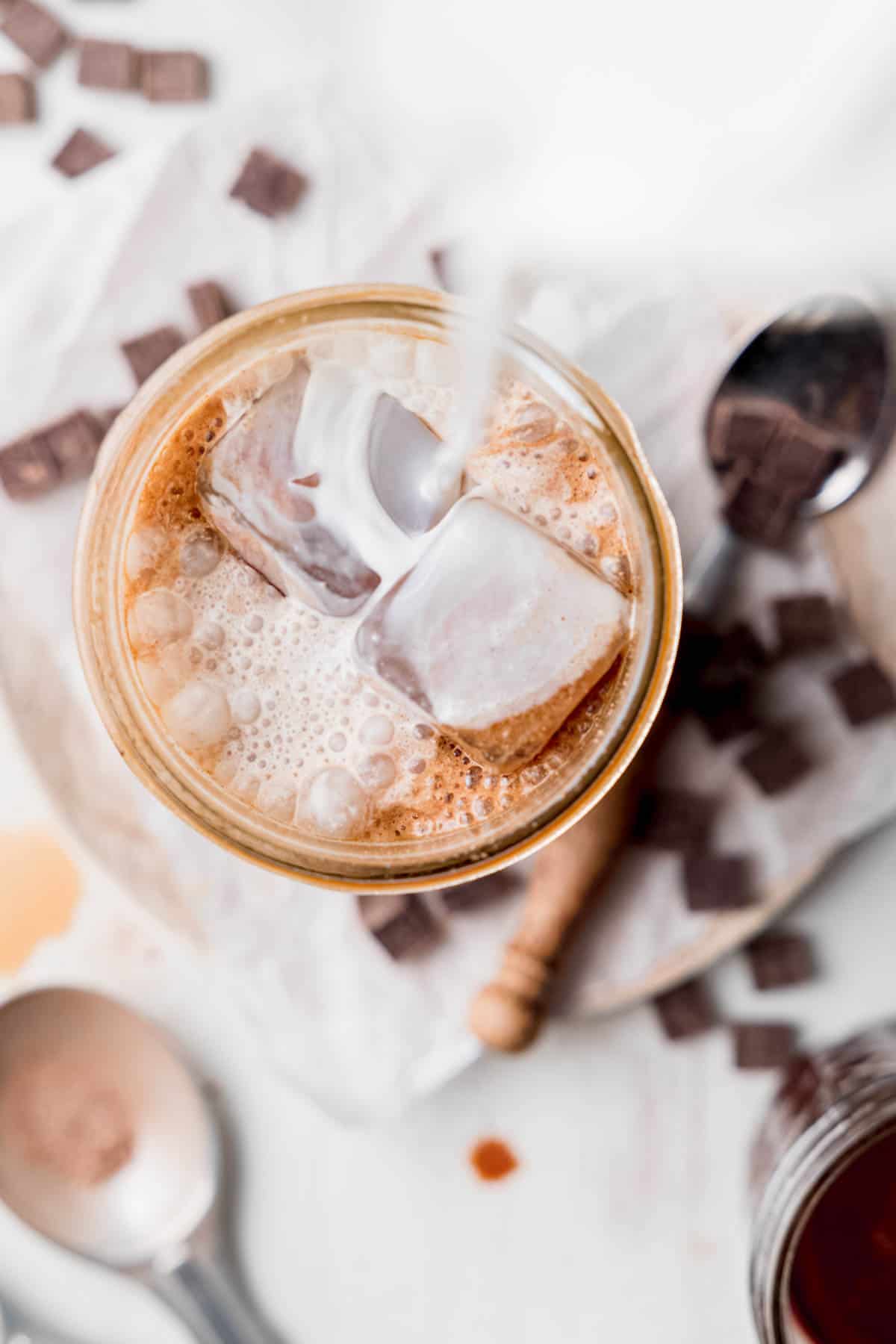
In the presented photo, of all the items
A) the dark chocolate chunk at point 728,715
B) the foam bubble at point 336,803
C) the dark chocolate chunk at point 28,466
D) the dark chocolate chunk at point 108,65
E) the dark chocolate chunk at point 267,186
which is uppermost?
the dark chocolate chunk at point 108,65

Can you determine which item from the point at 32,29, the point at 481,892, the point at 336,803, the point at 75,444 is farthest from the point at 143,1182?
the point at 32,29

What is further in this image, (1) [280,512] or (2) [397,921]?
(2) [397,921]

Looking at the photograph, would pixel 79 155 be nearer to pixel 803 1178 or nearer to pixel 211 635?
pixel 211 635

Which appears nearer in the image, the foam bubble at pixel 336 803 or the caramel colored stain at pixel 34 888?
the foam bubble at pixel 336 803

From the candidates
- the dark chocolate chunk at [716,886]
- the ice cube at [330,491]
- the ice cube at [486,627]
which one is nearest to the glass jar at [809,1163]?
the dark chocolate chunk at [716,886]

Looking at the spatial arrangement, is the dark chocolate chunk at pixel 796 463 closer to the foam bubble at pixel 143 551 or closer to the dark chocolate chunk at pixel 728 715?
the dark chocolate chunk at pixel 728 715
